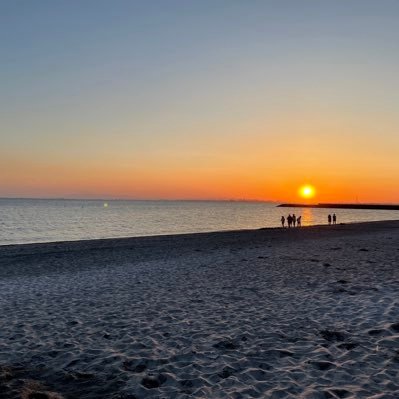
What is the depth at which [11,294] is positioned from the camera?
14.9 metres

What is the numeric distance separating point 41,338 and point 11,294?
20.0ft

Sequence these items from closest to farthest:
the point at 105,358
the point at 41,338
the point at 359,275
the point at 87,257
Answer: the point at 105,358 < the point at 41,338 < the point at 359,275 < the point at 87,257

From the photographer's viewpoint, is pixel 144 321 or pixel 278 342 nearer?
pixel 278 342

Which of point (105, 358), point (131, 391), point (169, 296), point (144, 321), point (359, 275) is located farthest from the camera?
point (359, 275)

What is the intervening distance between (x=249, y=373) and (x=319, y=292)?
287 inches

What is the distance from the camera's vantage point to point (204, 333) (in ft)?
31.8

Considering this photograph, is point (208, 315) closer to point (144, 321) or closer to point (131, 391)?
point (144, 321)

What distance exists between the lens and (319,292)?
13.8m

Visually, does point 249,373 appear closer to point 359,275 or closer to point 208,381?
point 208,381

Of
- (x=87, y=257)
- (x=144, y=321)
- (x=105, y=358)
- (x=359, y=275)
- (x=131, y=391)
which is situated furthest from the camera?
(x=87, y=257)

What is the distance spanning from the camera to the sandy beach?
6996mm

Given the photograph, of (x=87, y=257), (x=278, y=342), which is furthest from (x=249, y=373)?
(x=87, y=257)

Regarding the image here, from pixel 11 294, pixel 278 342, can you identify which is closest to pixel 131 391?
pixel 278 342

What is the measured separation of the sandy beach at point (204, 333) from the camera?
7.00 m
